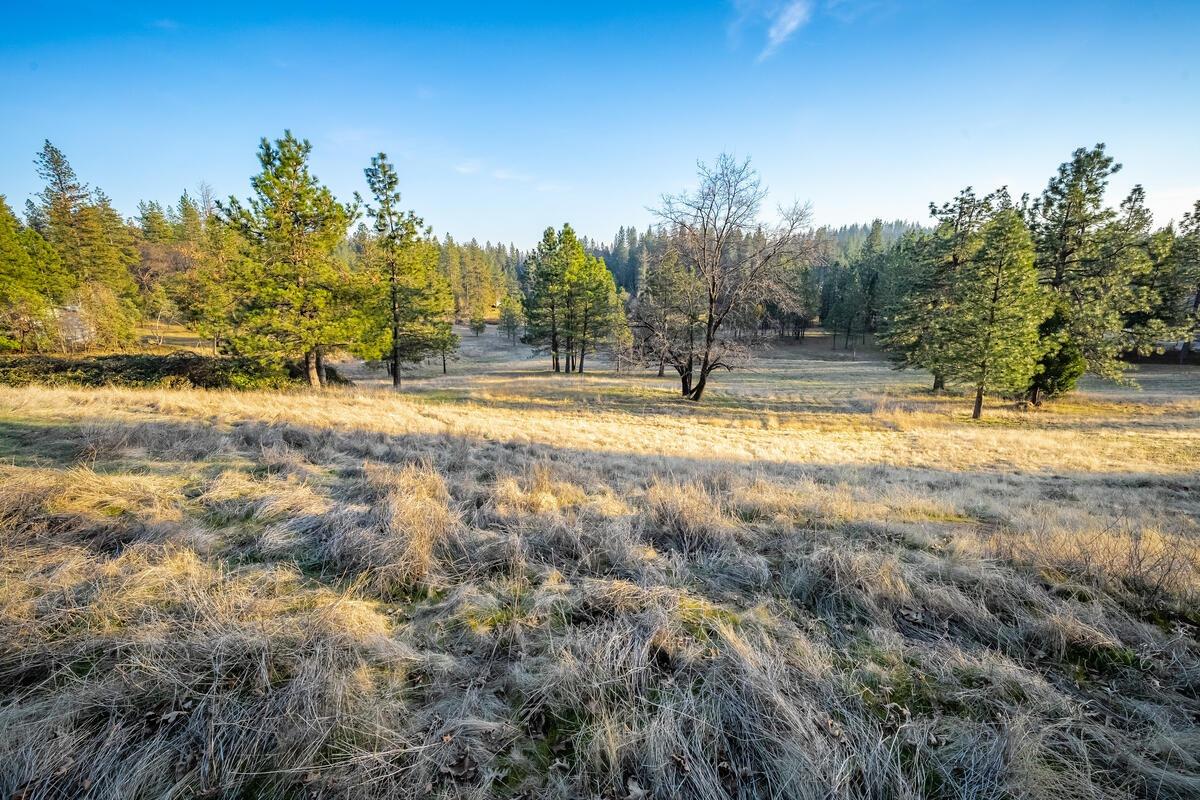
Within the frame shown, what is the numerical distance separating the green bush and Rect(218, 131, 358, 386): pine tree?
1.56 m

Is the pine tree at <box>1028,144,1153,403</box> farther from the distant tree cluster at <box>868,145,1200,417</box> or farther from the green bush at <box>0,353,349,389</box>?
the green bush at <box>0,353,349,389</box>

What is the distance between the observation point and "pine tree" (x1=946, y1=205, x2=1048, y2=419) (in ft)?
63.4

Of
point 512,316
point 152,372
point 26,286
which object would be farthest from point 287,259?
point 512,316

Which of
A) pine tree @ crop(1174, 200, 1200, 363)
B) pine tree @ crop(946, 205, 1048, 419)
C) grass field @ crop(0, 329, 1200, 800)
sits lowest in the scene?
grass field @ crop(0, 329, 1200, 800)

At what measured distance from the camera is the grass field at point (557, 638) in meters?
2.06

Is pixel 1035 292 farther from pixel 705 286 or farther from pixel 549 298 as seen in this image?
pixel 549 298

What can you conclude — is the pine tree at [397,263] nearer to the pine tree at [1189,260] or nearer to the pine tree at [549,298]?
the pine tree at [549,298]

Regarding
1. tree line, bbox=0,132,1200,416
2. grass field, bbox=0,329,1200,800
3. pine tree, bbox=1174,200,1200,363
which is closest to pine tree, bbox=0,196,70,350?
tree line, bbox=0,132,1200,416

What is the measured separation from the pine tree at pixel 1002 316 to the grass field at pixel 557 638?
16.2 meters

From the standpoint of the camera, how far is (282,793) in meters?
1.96

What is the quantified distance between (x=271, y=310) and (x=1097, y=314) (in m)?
39.1

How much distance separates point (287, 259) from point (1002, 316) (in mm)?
31016

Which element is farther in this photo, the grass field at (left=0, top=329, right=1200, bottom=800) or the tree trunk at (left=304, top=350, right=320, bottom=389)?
the tree trunk at (left=304, top=350, right=320, bottom=389)

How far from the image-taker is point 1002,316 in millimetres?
19531
